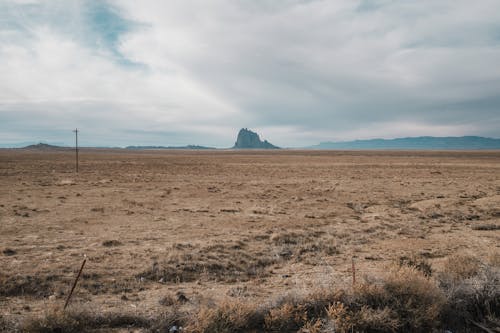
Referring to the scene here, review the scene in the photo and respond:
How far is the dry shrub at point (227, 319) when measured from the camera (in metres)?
5.14

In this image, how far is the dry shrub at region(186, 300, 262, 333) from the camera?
5141 mm

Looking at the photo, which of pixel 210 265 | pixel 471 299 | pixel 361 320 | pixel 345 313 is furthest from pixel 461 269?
pixel 210 265

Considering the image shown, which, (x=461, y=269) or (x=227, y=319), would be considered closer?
(x=227, y=319)

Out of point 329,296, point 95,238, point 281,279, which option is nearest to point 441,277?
point 329,296

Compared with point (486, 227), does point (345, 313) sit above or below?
above

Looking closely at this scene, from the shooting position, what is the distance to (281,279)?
25.2 feet

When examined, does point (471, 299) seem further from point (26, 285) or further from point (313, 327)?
point (26, 285)

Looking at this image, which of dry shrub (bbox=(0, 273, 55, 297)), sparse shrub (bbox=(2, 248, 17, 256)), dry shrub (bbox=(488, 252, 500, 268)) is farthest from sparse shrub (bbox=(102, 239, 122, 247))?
dry shrub (bbox=(488, 252, 500, 268))

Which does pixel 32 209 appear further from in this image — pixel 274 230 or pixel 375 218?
pixel 375 218

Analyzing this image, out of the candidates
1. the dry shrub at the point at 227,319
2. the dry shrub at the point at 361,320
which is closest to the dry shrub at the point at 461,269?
the dry shrub at the point at 361,320

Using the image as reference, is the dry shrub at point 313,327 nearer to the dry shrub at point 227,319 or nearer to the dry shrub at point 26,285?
the dry shrub at point 227,319

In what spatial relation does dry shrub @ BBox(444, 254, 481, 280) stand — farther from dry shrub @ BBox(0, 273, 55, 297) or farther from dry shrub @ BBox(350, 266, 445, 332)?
dry shrub @ BBox(0, 273, 55, 297)

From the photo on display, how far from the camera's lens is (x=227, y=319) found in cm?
528

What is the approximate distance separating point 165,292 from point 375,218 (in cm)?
1142
